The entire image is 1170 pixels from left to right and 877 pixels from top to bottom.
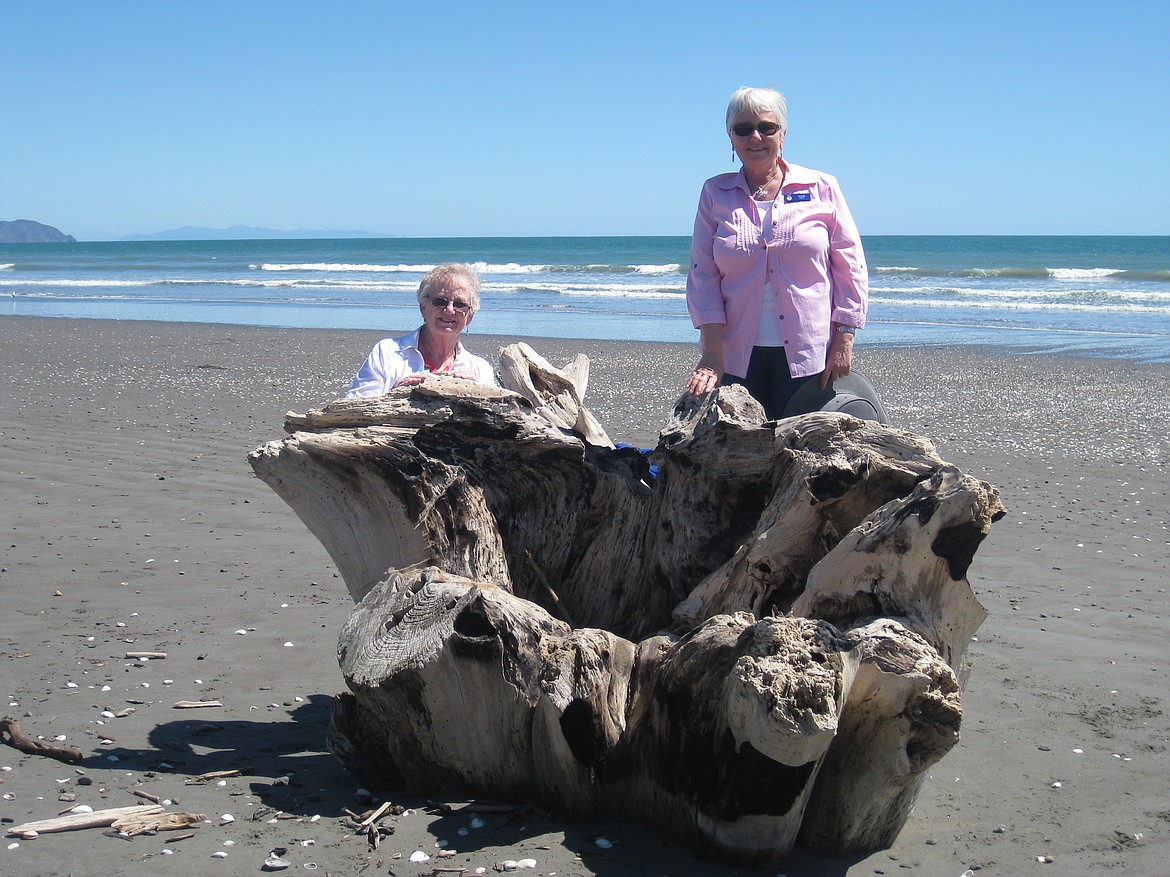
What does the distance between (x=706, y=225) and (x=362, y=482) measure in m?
1.84

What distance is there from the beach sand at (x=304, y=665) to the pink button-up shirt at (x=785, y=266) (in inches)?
70.3

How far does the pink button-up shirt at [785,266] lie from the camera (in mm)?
4391

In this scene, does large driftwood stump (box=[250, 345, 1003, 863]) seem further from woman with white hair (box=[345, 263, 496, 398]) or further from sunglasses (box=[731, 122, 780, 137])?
sunglasses (box=[731, 122, 780, 137])

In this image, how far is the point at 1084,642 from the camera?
5246 mm

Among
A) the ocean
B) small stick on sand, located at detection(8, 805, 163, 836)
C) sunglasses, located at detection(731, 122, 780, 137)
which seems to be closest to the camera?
small stick on sand, located at detection(8, 805, 163, 836)

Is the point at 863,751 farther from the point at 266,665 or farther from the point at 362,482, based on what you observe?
the point at 266,665

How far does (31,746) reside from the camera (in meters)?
3.73

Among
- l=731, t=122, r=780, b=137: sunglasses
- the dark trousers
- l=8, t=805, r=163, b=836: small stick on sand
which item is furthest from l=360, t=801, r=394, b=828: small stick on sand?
l=731, t=122, r=780, b=137: sunglasses

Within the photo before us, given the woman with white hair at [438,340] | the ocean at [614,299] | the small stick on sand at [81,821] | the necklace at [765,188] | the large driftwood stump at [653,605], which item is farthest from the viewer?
the ocean at [614,299]

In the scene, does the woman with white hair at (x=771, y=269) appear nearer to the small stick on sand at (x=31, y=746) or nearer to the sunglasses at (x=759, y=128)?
the sunglasses at (x=759, y=128)

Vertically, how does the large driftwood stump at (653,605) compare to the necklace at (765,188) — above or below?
below

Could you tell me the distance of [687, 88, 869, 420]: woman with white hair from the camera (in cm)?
438

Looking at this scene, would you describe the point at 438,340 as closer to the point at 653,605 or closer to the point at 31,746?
the point at 653,605

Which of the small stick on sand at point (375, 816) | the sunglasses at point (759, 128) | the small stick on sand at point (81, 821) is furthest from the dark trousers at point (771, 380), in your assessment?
the small stick on sand at point (81, 821)
